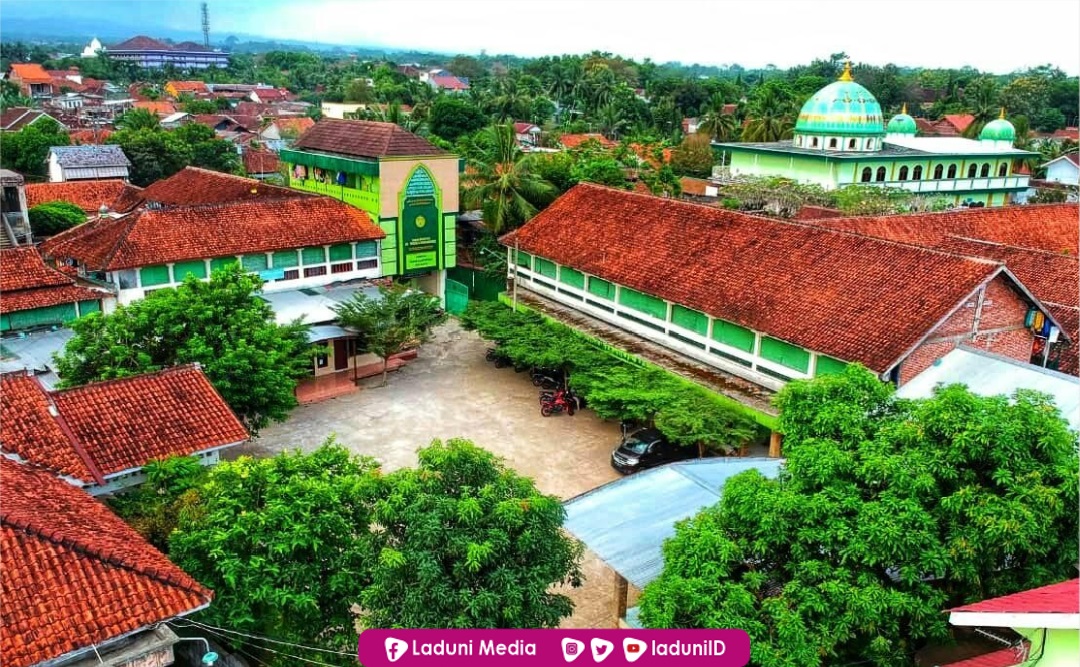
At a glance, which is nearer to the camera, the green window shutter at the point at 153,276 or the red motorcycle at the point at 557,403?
the red motorcycle at the point at 557,403

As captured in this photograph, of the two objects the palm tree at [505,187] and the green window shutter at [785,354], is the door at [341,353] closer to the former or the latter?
the palm tree at [505,187]

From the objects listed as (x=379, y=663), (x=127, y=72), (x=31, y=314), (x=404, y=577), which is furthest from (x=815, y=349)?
(x=127, y=72)

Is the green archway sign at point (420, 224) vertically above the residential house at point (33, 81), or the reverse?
the residential house at point (33, 81)

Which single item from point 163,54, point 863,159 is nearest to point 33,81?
point 163,54

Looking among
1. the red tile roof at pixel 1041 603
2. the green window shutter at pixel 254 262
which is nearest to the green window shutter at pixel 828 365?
the red tile roof at pixel 1041 603

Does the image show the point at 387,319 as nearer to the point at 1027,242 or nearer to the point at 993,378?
the point at 993,378

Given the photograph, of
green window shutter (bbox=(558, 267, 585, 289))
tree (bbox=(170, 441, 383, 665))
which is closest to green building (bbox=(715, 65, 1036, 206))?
green window shutter (bbox=(558, 267, 585, 289))
